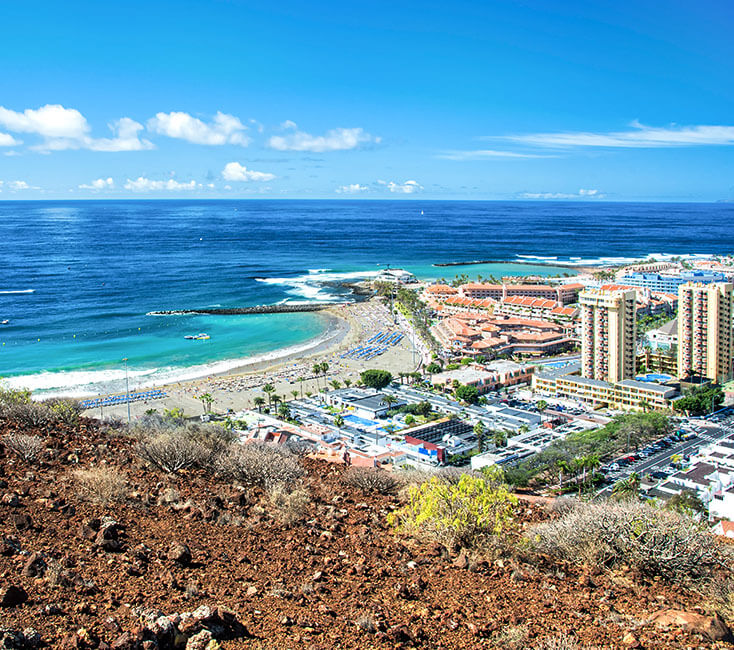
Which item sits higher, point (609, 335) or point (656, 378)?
point (609, 335)

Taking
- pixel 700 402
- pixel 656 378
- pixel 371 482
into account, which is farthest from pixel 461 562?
pixel 656 378

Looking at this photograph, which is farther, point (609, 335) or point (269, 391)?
point (609, 335)

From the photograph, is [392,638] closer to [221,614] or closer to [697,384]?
[221,614]

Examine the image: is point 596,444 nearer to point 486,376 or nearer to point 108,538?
point 486,376

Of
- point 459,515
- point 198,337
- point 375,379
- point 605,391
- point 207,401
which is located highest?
point 459,515

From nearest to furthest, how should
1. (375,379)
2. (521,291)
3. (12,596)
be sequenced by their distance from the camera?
(12,596), (375,379), (521,291)

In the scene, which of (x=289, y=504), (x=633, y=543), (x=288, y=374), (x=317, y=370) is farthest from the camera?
(x=288, y=374)

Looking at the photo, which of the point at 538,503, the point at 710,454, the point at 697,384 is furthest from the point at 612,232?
the point at 538,503

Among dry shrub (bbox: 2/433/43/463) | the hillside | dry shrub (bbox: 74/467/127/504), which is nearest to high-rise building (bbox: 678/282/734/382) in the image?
the hillside

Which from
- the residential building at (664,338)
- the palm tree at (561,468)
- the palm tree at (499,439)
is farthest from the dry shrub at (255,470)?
the residential building at (664,338)
